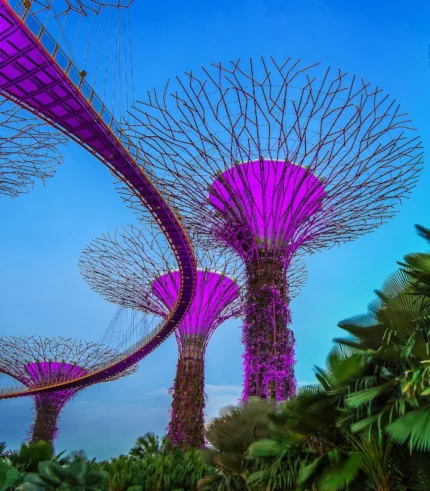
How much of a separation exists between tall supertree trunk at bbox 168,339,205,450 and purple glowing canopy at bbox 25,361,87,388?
12.4 meters

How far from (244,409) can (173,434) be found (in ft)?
38.0

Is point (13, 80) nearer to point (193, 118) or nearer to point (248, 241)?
point (193, 118)

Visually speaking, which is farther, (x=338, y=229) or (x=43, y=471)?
(x=338, y=229)

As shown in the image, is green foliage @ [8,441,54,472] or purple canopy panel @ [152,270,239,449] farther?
purple canopy panel @ [152,270,239,449]

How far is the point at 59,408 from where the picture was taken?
32094mm

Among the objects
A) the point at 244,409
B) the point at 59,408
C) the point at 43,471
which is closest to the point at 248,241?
the point at 244,409

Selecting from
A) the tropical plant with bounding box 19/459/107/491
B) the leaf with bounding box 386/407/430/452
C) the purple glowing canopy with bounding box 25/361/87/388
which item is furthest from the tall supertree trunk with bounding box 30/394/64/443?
the leaf with bounding box 386/407/430/452

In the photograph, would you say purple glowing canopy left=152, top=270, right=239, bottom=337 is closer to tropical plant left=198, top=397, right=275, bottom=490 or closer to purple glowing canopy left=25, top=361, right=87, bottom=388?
purple glowing canopy left=25, top=361, right=87, bottom=388

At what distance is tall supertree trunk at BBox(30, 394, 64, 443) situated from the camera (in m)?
31.1

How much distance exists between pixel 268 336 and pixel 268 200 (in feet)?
12.4

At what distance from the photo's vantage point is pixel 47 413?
104 ft

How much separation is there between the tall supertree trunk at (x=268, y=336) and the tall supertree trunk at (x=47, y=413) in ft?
79.0

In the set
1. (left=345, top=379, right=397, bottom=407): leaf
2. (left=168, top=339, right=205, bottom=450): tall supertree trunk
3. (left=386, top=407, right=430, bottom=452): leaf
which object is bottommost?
(left=386, top=407, right=430, bottom=452): leaf

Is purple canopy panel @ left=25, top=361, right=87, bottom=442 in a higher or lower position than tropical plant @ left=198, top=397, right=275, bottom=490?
higher
